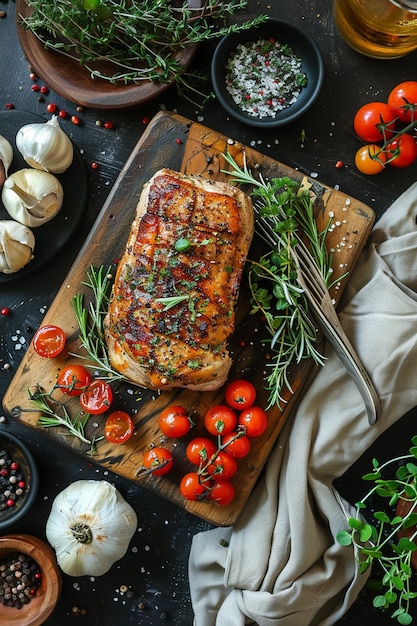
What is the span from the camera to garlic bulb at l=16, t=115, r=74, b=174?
255 cm

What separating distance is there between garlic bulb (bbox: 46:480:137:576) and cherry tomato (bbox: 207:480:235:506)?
43cm

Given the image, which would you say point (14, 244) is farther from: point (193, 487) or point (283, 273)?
point (193, 487)

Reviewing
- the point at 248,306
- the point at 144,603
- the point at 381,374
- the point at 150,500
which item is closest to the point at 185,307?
the point at 248,306

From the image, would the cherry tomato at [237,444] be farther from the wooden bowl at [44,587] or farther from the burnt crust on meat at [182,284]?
the wooden bowl at [44,587]

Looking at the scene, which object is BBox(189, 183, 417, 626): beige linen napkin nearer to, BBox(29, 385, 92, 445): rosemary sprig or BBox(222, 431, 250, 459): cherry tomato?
BBox(222, 431, 250, 459): cherry tomato

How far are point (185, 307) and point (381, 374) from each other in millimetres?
799

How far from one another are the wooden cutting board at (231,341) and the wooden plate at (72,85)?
117mm

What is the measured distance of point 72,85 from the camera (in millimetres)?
2604

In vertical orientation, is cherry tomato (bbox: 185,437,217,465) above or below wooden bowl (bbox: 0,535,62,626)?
above

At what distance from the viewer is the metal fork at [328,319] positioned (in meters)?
2.42

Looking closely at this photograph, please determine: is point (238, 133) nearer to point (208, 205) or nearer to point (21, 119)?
point (208, 205)

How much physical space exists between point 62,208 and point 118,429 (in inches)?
37.5

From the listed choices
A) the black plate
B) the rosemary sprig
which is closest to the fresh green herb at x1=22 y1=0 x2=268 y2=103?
the black plate

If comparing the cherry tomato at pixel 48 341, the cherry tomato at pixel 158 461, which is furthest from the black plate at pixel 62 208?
the cherry tomato at pixel 158 461
